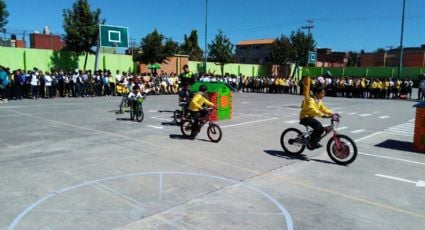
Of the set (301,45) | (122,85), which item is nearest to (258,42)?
(301,45)

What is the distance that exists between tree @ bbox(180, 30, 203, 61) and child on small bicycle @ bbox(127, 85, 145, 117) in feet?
138

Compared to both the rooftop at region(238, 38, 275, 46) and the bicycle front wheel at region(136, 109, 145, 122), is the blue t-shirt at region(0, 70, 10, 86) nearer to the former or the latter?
the bicycle front wheel at region(136, 109, 145, 122)

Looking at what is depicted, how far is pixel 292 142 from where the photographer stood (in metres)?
8.63

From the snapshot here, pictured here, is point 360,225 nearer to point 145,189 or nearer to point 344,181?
point 344,181

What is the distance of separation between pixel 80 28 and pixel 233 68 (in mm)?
24613

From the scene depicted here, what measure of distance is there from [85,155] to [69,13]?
2365 cm

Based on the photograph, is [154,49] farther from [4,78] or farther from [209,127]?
[209,127]

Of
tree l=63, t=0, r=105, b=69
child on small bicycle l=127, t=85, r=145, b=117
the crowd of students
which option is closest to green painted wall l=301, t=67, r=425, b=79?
the crowd of students

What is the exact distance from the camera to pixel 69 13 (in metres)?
28.5

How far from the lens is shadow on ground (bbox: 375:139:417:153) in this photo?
9.82 m

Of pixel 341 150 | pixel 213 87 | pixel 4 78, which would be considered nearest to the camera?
pixel 341 150

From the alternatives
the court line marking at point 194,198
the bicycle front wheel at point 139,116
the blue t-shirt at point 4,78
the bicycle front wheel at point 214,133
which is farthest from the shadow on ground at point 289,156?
the blue t-shirt at point 4,78

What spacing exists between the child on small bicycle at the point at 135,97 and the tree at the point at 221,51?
33.0 metres

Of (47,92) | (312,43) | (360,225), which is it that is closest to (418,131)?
(360,225)
